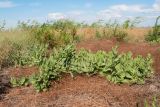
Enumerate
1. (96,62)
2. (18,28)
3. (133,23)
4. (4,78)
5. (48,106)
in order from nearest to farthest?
(48,106)
(96,62)
(4,78)
(18,28)
(133,23)

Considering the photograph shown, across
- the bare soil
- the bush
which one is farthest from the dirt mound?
the bare soil

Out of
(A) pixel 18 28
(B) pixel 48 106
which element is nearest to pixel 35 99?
(B) pixel 48 106

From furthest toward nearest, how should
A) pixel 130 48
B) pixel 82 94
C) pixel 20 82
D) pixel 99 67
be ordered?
1. pixel 130 48
2. pixel 20 82
3. pixel 99 67
4. pixel 82 94

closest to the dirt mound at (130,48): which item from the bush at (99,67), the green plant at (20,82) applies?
the bush at (99,67)

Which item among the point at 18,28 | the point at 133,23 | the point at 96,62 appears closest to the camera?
the point at 96,62

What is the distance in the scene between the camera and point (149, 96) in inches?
279

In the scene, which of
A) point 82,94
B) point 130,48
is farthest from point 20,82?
point 130,48

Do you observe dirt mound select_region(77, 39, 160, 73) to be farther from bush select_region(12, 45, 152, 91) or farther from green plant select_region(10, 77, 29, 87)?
green plant select_region(10, 77, 29, 87)

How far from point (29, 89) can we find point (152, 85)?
7.17 ft

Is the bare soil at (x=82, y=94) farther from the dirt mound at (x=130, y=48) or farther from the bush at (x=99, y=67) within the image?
the dirt mound at (x=130, y=48)

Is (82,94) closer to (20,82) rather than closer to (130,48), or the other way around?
(20,82)

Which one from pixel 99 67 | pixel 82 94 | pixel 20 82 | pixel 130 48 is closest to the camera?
pixel 82 94

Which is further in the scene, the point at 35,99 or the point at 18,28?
the point at 18,28

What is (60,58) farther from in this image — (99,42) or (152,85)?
(99,42)
